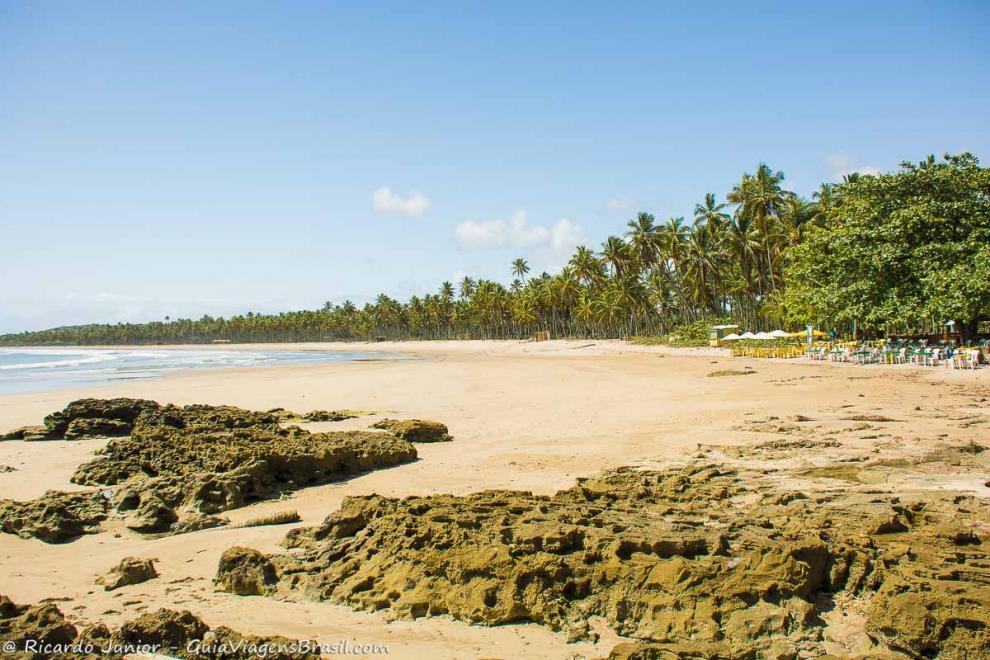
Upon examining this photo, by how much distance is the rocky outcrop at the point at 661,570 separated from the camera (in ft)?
15.3

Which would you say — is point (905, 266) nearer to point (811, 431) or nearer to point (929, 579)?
point (811, 431)

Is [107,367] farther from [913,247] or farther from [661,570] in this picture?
[661,570]

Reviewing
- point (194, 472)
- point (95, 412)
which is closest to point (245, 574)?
point (194, 472)

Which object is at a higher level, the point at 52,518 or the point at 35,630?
the point at 35,630

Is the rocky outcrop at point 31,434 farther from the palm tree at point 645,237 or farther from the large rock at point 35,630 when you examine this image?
the palm tree at point 645,237

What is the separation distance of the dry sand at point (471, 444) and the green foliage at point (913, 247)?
9.48ft

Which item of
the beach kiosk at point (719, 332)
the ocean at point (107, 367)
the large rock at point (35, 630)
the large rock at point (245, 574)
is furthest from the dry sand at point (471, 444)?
the beach kiosk at point (719, 332)

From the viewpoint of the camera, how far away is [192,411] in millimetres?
16953

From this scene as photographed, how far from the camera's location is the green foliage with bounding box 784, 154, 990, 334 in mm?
25469

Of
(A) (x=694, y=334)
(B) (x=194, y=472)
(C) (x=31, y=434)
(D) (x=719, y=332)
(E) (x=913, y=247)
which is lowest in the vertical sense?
(C) (x=31, y=434)

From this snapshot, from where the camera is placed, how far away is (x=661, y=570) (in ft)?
17.0

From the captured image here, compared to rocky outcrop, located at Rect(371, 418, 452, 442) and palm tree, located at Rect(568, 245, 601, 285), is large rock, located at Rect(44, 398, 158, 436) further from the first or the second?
palm tree, located at Rect(568, 245, 601, 285)

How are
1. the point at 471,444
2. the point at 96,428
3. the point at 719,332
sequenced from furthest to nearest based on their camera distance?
the point at 719,332 → the point at 96,428 → the point at 471,444

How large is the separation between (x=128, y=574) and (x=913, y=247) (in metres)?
31.0
